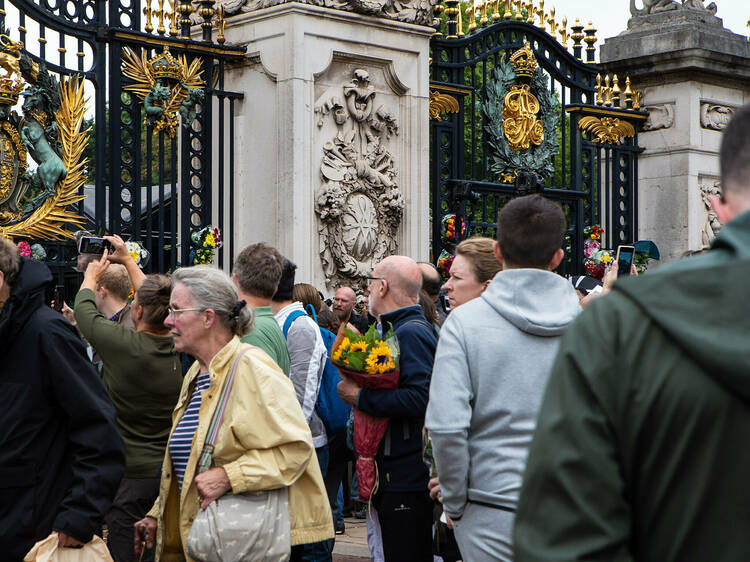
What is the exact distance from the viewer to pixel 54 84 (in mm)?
8219

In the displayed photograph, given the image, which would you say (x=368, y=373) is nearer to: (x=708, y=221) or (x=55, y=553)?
(x=55, y=553)

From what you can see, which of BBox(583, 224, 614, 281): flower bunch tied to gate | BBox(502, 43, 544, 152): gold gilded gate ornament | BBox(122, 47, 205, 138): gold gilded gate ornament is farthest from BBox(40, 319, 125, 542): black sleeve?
BBox(583, 224, 614, 281): flower bunch tied to gate

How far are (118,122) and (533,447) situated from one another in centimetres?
739

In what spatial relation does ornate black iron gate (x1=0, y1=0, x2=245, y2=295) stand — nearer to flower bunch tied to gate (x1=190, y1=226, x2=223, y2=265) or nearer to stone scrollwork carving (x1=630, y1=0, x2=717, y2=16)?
flower bunch tied to gate (x1=190, y1=226, x2=223, y2=265)

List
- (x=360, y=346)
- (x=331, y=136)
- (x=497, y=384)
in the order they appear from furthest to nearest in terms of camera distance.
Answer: (x=331, y=136), (x=360, y=346), (x=497, y=384)

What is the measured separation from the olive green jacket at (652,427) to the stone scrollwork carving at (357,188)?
7.82 metres

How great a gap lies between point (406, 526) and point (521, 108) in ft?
25.8

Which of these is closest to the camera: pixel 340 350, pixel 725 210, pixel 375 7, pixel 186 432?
pixel 725 210

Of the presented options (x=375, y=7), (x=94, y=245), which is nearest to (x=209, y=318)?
(x=94, y=245)

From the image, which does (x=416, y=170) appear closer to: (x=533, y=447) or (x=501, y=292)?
(x=501, y=292)

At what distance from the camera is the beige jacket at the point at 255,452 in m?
3.61

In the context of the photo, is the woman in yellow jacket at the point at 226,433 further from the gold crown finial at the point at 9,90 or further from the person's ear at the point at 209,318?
the gold crown finial at the point at 9,90

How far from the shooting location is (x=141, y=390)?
4.71m

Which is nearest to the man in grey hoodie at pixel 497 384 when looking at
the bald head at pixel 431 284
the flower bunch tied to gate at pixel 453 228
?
the bald head at pixel 431 284
